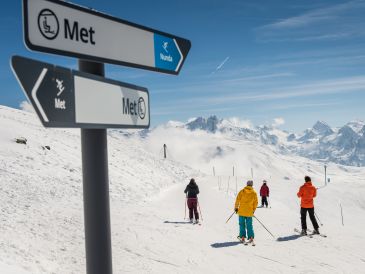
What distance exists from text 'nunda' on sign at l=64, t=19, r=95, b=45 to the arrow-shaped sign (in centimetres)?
25

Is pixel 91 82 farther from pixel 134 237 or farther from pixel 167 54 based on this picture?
pixel 134 237

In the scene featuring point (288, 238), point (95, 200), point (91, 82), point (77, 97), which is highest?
point (91, 82)

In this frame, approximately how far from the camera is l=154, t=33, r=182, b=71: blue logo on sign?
3.11 meters

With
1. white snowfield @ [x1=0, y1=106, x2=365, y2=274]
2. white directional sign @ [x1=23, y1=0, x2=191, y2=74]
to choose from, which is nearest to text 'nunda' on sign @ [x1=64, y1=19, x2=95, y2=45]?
white directional sign @ [x1=23, y1=0, x2=191, y2=74]

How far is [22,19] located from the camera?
83.2 inches

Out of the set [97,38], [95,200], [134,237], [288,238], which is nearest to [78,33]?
[97,38]

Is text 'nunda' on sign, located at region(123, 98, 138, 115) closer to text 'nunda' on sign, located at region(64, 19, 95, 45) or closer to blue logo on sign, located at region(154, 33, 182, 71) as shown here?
blue logo on sign, located at region(154, 33, 182, 71)

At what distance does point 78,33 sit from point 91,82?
1.11 feet

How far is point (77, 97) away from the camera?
235cm

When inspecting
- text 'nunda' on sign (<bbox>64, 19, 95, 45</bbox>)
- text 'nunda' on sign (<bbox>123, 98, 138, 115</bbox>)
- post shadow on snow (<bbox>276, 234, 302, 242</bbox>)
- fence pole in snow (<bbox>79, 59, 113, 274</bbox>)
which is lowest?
post shadow on snow (<bbox>276, 234, 302, 242</bbox>)

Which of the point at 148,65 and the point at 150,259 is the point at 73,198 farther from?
the point at 148,65

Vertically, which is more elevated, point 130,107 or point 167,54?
point 167,54

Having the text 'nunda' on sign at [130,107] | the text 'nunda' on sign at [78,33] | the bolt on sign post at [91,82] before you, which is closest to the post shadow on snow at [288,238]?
the bolt on sign post at [91,82]

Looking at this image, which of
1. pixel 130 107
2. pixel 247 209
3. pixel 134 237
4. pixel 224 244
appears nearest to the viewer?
pixel 130 107
